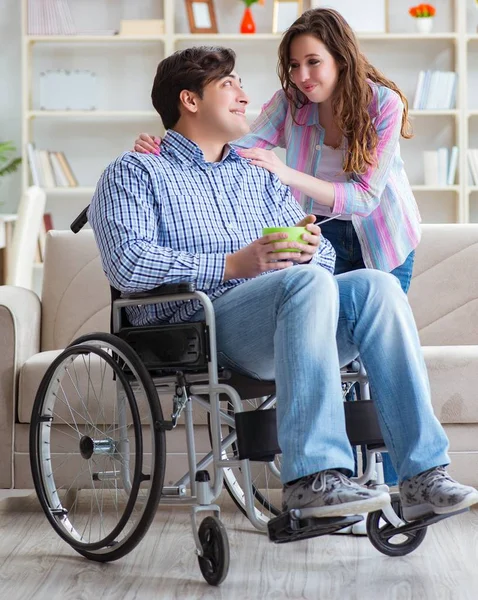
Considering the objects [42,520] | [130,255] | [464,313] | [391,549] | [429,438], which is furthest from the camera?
[464,313]

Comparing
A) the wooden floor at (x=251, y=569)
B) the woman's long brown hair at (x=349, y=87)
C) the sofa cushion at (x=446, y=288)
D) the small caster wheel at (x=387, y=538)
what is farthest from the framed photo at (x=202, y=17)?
the small caster wheel at (x=387, y=538)

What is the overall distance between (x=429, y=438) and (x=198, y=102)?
0.89 meters

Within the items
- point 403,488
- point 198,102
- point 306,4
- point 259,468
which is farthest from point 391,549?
point 306,4

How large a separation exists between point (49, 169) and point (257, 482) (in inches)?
133

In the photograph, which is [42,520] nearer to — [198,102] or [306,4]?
[198,102]

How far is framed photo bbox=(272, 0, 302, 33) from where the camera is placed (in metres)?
5.34

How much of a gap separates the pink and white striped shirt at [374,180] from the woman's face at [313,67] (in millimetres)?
105

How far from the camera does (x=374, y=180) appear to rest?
2223mm

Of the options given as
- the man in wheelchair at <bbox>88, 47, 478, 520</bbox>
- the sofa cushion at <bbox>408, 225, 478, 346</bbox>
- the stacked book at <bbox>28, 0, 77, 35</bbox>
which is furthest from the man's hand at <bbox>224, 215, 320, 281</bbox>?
the stacked book at <bbox>28, 0, 77, 35</bbox>

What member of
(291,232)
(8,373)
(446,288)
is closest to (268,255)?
(291,232)

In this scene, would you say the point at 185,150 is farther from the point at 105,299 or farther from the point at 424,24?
the point at 424,24

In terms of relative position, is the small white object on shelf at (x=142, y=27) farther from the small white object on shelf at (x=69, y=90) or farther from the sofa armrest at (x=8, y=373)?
the sofa armrest at (x=8, y=373)

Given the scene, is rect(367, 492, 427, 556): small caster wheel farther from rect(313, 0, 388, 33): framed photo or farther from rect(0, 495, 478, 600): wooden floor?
rect(313, 0, 388, 33): framed photo

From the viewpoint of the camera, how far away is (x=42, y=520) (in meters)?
2.38
